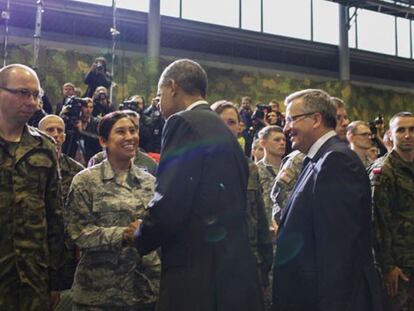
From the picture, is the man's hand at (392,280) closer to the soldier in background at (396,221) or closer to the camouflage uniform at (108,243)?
the soldier in background at (396,221)

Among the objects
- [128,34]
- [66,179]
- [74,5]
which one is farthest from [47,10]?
[66,179]

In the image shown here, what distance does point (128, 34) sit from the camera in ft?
37.5

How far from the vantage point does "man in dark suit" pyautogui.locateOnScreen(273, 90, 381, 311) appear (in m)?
2.23

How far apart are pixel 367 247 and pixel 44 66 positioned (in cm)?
884

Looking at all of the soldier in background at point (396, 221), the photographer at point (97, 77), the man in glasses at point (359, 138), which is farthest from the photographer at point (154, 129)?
the soldier in background at point (396, 221)

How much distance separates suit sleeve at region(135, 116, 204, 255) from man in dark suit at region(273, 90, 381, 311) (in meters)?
0.55

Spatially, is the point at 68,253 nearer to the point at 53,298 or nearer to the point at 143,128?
the point at 53,298

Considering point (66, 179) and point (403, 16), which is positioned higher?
point (403, 16)

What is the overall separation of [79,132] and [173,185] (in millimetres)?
3119

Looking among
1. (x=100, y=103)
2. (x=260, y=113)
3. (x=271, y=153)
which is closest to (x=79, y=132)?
(x=100, y=103)

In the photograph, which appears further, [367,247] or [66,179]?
[66,179]

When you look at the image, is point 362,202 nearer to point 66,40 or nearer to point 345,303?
point 345,303

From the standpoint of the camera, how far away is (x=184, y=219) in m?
2.07

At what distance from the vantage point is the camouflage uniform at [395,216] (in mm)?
3568
